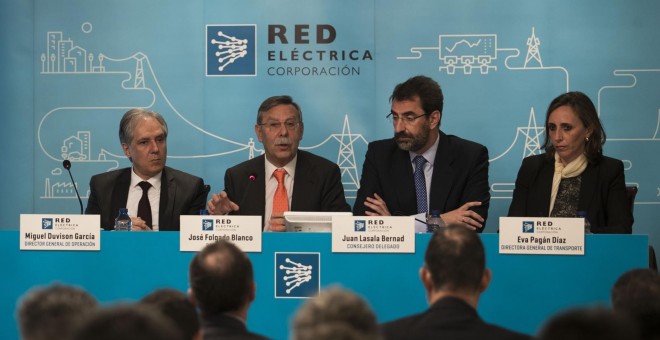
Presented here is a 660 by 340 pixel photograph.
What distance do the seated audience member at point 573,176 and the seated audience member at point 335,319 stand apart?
3.17m

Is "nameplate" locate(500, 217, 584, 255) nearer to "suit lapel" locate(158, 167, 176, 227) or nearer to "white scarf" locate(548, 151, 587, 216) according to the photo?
"white scarf" locate(548, 151, 587, 216)

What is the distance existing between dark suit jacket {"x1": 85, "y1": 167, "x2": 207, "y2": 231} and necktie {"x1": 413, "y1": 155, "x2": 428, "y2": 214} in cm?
A: 119

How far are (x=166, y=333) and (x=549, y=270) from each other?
9.50ft

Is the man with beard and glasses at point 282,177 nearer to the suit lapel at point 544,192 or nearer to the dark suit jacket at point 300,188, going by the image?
the dark suit jacket at point 300,188

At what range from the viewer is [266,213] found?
510 centimetres

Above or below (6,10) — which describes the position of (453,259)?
below

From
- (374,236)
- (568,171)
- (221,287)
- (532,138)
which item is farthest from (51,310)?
(532,138)

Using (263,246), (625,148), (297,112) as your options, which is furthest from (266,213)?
(625,148)

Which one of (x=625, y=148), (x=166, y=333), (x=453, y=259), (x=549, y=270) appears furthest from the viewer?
(x=625, y=148)

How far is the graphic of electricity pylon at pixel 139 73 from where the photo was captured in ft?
20.8

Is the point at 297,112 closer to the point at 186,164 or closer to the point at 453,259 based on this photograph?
the point at 186,164

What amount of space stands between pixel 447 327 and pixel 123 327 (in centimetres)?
147

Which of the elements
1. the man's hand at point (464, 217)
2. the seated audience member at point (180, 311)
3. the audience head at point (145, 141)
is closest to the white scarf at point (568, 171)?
the man's hand at point (464, 217)

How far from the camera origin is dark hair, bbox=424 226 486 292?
2861 millimetres
